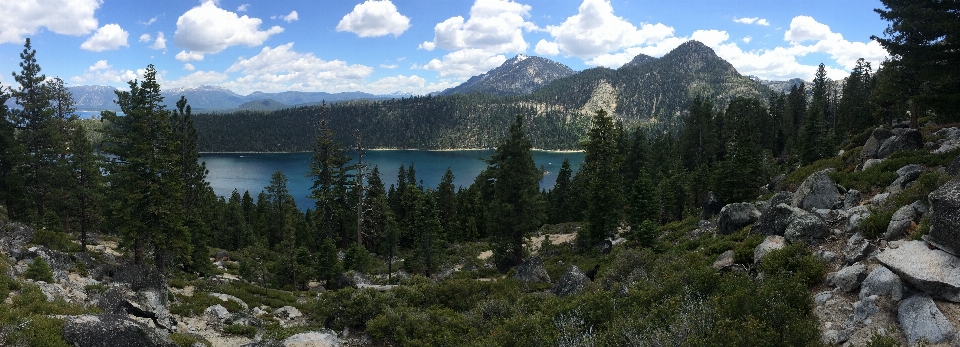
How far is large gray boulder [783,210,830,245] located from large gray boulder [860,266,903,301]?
3.72 m

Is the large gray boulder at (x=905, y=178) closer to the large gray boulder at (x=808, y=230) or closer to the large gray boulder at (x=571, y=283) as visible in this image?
the large gray boulder at (x=808, y=230)

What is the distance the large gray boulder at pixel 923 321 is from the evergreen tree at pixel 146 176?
2886cm

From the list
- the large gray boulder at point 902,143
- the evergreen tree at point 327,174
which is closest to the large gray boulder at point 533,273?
the large gray boulder at point 902,143

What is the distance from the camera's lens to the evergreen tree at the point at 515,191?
29.4 metres

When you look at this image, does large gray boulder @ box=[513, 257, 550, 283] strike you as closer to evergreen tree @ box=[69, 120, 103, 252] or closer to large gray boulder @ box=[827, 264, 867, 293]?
large gray boulder @ box=[827, 264, 867, 293]

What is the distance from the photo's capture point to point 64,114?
33.8 m

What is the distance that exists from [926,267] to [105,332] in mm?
18406

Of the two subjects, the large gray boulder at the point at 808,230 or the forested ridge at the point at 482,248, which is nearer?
the forested ridge at the point at 482,248

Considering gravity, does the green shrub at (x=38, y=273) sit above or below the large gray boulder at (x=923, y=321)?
below

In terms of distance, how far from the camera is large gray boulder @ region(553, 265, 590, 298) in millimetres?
17883

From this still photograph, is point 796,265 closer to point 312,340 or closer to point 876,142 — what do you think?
point 312,340

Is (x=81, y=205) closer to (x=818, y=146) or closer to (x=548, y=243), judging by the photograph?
(x=548, y=243)

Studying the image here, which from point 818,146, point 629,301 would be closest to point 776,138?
point 818,146

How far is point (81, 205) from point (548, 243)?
3367cm
